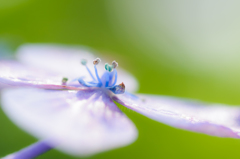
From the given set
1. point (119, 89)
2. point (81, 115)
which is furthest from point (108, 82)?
point (81, 115)

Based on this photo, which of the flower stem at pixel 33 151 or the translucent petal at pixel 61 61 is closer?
the flower stem at pixel 33 151

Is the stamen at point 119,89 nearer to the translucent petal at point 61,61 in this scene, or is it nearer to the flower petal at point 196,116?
the flower petal at point 196,116

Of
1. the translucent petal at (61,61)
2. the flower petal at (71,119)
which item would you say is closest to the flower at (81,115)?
the flower petal at (71,119)

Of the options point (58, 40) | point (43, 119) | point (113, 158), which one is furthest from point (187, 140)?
point (58, 40)

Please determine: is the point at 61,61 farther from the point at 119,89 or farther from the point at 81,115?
the point at 81,115

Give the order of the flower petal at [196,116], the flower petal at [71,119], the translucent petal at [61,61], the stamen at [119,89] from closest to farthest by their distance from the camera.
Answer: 1. the flower petal at [71,119]
2. the flower petal at [196,116]
3. the stamen at [119,89]
4. the translucent petal at [61,61]

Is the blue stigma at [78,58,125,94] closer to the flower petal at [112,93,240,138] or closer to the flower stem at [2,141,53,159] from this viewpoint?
the flower petal at [112,93,240,138]

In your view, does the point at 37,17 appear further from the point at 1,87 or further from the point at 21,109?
the point at 21,109
